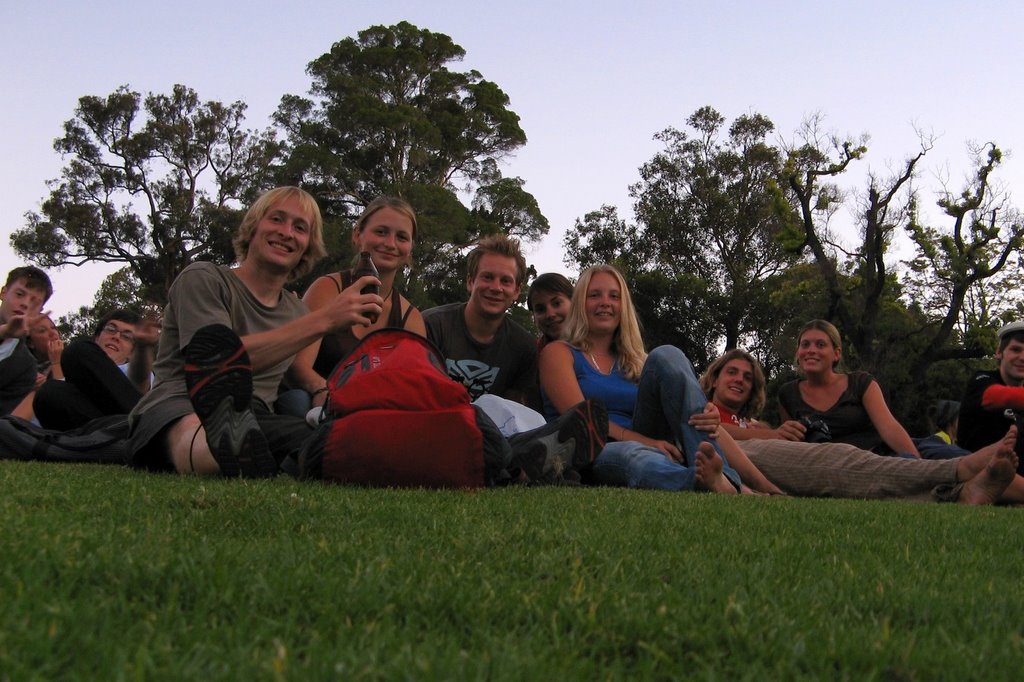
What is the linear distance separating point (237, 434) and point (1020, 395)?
4.59m

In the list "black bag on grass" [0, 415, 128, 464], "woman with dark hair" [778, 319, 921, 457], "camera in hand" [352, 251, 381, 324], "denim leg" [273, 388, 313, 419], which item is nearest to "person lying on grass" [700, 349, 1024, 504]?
"woman with dark hair" [778, 319, 921, 457]

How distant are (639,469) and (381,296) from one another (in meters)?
1.75

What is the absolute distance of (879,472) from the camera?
17.0 feet

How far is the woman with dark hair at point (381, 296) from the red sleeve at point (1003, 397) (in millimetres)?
3544

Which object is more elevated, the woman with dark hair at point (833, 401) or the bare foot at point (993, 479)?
the woman with dark hair at point (833, 401)

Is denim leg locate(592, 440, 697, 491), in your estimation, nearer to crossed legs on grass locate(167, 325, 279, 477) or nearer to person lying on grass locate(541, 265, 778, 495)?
person lying on grass locate(541, 265, 778, 495)

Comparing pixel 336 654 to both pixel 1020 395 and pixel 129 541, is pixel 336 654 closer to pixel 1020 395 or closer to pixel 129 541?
pixel 129 541

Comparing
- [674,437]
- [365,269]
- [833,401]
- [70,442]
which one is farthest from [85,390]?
[833,401]

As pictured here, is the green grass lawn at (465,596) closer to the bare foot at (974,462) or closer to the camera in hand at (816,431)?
the bare foot at (974,462)

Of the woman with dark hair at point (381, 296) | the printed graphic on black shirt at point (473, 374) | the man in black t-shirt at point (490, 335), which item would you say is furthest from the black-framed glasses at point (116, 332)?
the printed graphic on black shirt at point (473, 374)

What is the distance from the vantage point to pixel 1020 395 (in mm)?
5488

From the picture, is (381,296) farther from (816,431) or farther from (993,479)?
(993,479)

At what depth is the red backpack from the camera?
11.7ft

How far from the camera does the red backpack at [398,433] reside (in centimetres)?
356
